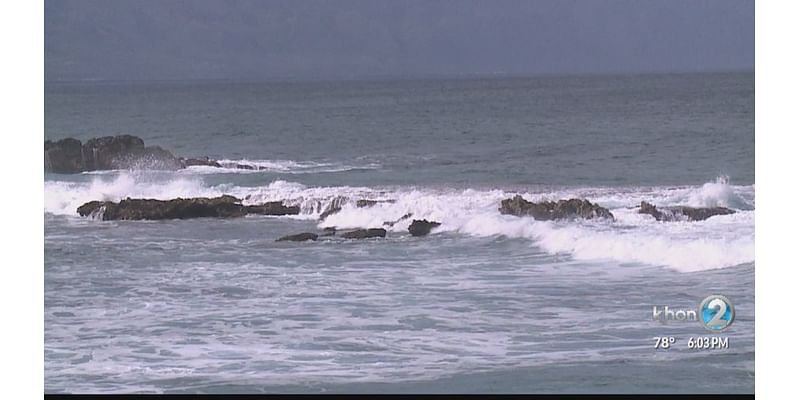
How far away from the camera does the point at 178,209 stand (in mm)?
17297

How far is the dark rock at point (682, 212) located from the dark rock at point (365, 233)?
3107mm

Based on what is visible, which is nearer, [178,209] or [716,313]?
[716,313]

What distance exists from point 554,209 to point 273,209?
3418 millimetres

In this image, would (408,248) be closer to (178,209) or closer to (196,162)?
(178,209)

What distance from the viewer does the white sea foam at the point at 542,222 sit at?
16.1m

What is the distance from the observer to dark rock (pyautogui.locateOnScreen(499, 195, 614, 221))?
16781mm

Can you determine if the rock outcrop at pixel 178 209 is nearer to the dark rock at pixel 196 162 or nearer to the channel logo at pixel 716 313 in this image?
the dark rock at pixel 196 162

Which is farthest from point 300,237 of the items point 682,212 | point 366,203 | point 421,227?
point 682,212

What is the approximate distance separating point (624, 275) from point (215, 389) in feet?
15.7

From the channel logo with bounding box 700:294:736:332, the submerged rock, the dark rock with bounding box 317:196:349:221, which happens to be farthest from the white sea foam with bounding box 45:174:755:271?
the channel logo with bounding box 700:294:736:332

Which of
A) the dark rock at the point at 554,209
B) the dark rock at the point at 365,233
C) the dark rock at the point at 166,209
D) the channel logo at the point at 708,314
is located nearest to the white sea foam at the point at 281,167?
the dark rock at the point at 166,209

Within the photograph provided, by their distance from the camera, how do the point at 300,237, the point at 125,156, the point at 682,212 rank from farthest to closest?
the point at 125,156, the point at 300,237, the point at 682,212

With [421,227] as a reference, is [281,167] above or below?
above

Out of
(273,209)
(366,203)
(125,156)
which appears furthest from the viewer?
(125,156)
